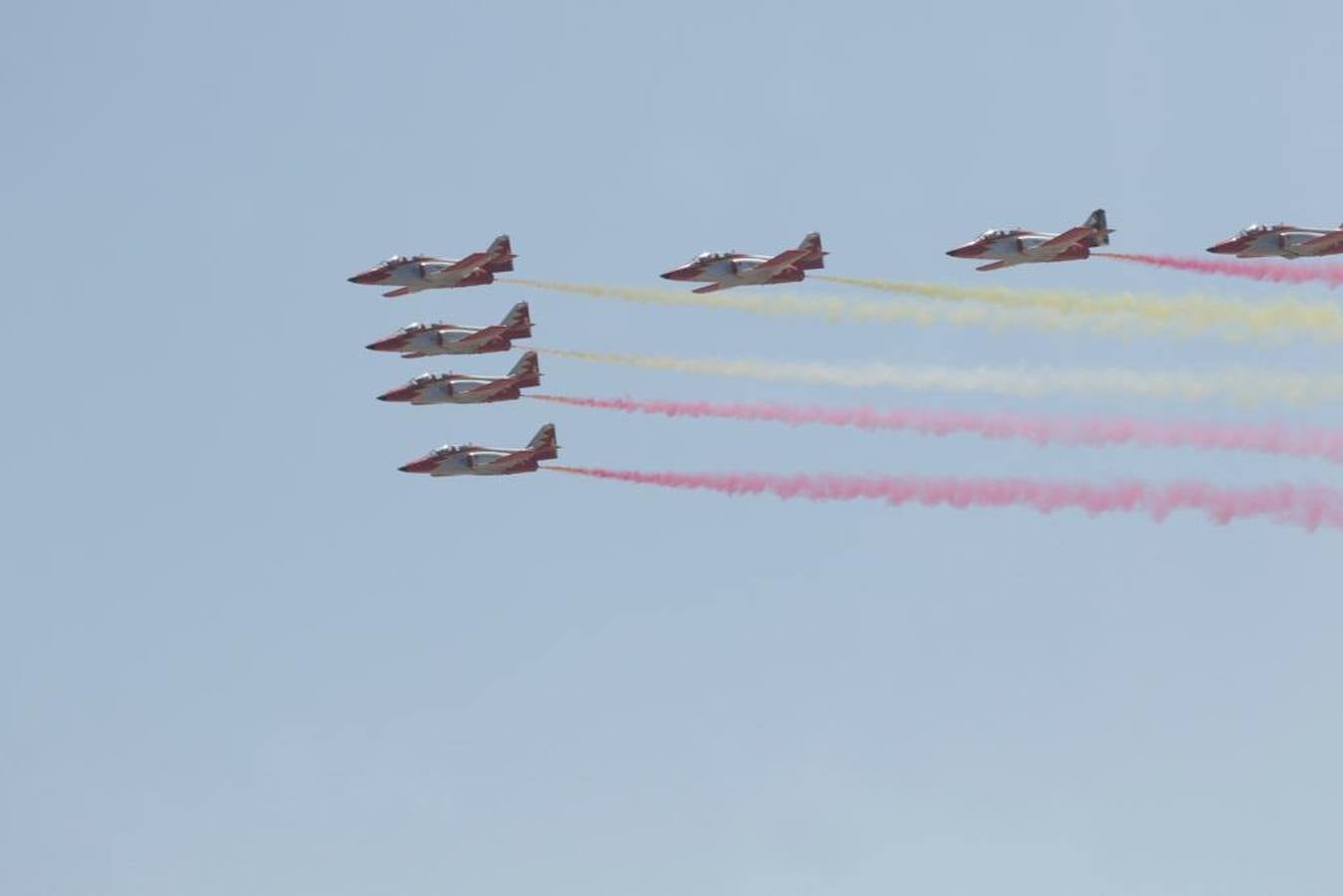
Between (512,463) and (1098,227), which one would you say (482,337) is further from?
(1098,227)

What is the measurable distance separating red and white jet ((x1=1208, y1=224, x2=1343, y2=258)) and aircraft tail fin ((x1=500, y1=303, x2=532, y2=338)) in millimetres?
36548

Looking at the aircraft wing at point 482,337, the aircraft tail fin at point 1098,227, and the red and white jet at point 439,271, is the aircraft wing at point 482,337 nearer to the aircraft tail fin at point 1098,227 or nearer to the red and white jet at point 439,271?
the red and white jet at point 439,271

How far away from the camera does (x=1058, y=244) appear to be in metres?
159

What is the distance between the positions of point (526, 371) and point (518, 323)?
2.66 m

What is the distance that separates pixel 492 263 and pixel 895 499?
25.3 metres

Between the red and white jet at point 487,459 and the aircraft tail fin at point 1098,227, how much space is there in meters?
30.9

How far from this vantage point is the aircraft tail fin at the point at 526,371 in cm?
16775

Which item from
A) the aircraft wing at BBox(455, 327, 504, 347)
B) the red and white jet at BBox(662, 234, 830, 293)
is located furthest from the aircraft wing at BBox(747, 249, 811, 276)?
the aircraft wing at BBox(455, 327, 504, 347)

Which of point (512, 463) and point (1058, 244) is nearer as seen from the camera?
point (1058, 244)

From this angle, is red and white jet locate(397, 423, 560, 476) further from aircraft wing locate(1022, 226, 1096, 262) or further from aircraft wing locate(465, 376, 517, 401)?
aircraft wing locate(1022, 226, 1096, 262)

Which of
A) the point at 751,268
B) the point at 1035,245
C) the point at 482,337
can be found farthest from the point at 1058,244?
the point at 482,337

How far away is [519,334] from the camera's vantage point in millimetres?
167625

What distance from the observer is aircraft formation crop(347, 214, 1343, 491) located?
160 meters

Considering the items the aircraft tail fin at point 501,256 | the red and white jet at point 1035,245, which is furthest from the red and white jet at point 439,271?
the red and white jet at point 1035,245
